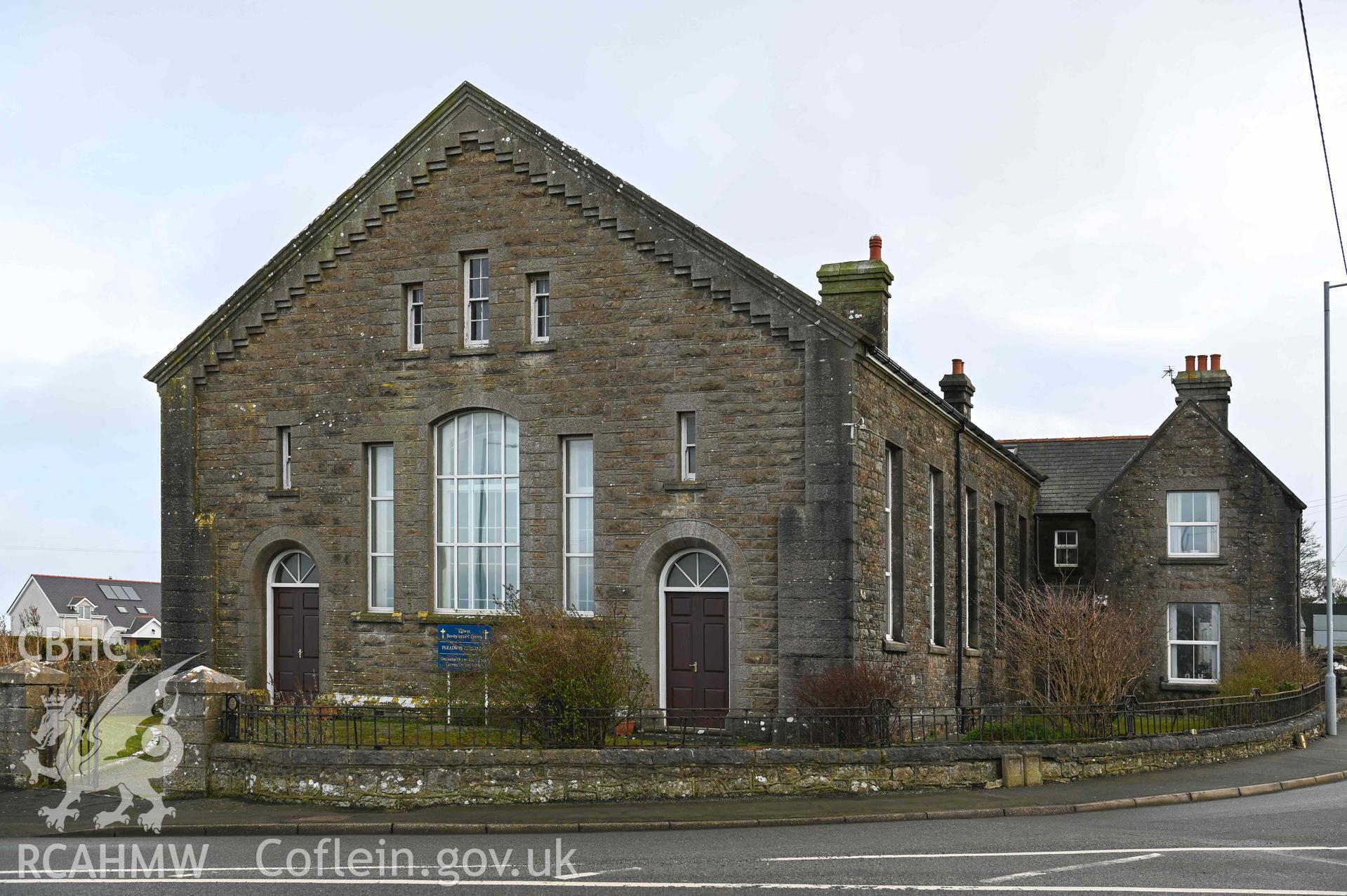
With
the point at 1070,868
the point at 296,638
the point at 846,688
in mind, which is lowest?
the point at 1070,868

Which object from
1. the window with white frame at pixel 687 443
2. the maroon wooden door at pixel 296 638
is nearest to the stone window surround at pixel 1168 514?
the window with white frame at pixel 687 443

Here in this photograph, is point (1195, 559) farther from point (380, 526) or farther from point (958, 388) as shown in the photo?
point (380, 526)

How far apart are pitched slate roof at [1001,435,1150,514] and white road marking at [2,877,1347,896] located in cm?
2685

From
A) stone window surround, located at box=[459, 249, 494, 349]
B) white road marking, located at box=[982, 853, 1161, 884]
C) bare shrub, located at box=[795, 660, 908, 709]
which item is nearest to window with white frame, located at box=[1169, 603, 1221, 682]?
bare shrub, located at box=[795, 660, 908, 709]

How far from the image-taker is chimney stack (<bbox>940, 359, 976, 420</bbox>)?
1517 inches

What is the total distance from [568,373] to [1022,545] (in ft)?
57.6

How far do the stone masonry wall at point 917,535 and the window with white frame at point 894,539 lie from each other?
0.05 metres

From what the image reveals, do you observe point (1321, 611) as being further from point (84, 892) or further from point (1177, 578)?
point (84, 892)

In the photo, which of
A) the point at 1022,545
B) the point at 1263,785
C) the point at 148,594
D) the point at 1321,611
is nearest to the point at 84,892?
the point at 1263,785

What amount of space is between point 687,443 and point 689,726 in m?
4.49

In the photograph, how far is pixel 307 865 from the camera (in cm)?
1302

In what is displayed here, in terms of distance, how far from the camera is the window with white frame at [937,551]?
2692cm

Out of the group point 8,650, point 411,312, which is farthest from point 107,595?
point 411,312

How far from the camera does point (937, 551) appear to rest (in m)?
27.4
